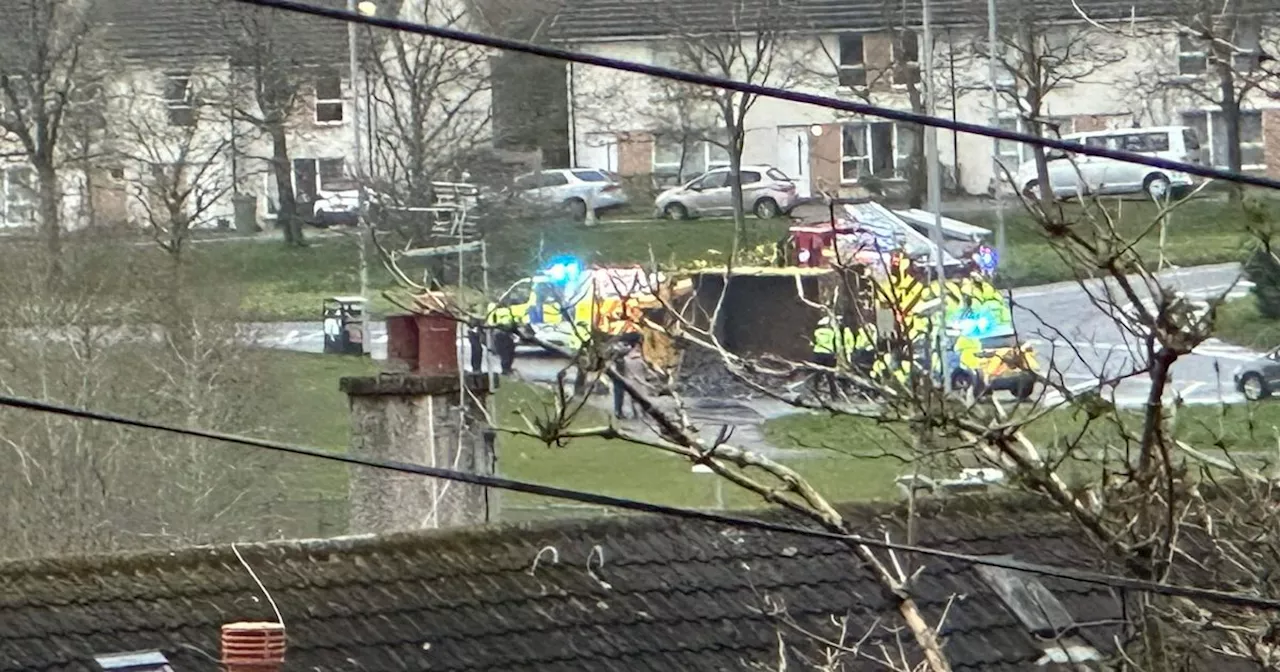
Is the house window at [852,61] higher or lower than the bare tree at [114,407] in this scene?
higher

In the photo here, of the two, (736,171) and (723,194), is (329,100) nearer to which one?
(723,194)

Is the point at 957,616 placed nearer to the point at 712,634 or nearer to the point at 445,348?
the point at 712,634

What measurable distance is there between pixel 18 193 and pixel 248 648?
753cm

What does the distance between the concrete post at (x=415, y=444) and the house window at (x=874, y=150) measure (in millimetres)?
6398

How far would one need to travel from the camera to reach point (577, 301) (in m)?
6.07

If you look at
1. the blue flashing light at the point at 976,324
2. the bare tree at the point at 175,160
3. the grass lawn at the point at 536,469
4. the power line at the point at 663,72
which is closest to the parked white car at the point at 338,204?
the bare tree at the point at 175,160

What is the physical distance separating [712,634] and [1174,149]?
746cm

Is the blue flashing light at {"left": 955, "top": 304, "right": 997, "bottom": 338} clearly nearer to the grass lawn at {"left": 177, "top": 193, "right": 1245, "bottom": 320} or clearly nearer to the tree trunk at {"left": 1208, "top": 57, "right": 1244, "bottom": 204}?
the grass lawn at {"left": 177, "top": 193, "right": 1245, "bottom": 320}

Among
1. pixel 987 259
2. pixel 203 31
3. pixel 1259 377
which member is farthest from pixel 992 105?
pixel 203 31

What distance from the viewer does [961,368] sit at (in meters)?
6.13

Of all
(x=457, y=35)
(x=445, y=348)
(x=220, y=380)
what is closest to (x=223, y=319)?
(x=220, y=380)

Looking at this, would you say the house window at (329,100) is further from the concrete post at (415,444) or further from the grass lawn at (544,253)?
the concrete post at (415,444)

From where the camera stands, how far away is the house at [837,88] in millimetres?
10609

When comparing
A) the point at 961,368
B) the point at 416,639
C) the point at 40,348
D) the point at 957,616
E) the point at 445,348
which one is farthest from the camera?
the point at 40,348
